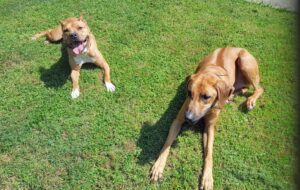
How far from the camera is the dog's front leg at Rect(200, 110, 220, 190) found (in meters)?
5.09

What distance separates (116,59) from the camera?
7.19m

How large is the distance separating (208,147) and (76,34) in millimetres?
2732

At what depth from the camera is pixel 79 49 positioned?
645cm

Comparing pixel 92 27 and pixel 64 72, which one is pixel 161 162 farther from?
pixel 92 27

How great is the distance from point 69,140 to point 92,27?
3.01 metres

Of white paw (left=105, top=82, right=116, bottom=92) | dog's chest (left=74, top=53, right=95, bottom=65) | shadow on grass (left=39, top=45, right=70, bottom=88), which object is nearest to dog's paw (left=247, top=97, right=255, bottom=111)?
white paw (left=105, top=82, right=116, bottom=92)

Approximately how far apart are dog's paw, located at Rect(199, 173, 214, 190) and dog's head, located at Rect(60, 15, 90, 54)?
2.89 meters

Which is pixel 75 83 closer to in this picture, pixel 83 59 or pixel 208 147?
pixel 83 59

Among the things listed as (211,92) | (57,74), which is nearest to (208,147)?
(211,92)

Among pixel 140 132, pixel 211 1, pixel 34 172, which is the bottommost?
pixel 34 172

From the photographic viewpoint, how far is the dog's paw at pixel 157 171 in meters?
5.23

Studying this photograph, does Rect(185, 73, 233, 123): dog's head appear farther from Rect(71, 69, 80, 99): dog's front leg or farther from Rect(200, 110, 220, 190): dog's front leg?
Rect(71, 69, 80, 99): dog's front leg

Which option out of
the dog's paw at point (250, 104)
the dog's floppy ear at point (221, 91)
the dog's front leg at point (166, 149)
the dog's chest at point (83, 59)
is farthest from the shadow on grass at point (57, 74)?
the dog's paw at point (250, 104)

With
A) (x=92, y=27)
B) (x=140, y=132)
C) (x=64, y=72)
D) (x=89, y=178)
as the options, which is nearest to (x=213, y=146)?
(x=140, y=132)
